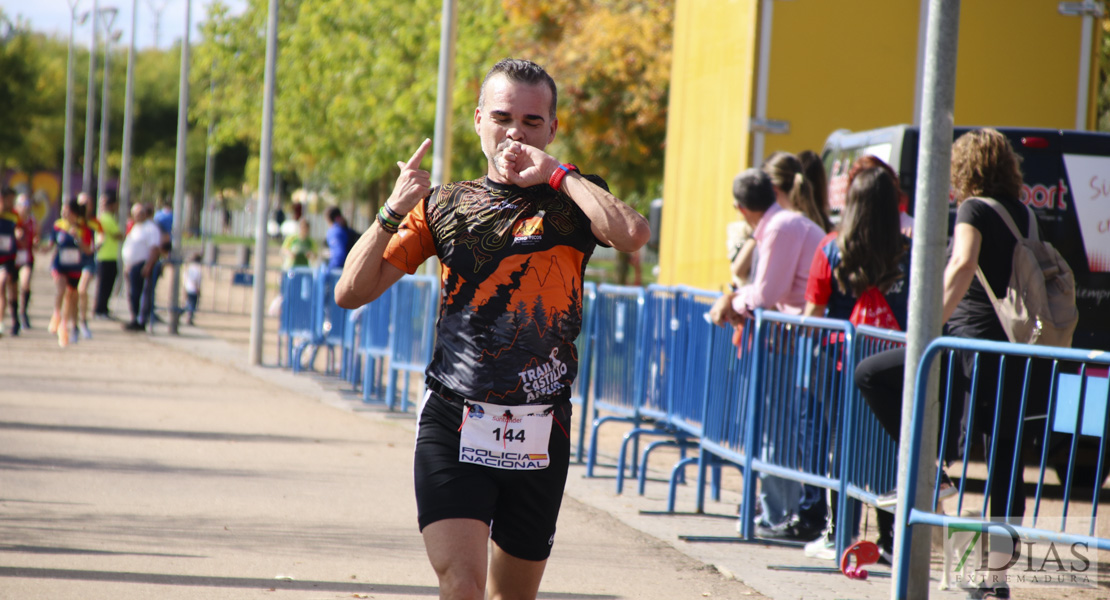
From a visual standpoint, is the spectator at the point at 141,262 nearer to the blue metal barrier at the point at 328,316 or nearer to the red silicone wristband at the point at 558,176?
the blue metal barrier at the point at 328,316

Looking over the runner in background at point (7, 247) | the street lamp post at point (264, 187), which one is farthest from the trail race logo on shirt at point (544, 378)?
the runner in background at point (7, 247)

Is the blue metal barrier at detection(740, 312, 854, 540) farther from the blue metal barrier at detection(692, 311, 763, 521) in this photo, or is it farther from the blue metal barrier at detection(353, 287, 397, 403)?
the blue metal barrier at detection(353, 287, 397, 403)

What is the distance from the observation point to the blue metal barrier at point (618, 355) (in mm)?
8531

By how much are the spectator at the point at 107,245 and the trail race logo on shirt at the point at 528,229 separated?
16516 mm

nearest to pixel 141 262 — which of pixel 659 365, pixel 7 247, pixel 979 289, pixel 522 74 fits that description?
pixel 7 247

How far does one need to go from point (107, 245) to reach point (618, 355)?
493 inches

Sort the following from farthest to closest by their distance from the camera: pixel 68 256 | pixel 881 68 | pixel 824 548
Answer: pixel 68 256, pixel 881 68, pixel 824 548

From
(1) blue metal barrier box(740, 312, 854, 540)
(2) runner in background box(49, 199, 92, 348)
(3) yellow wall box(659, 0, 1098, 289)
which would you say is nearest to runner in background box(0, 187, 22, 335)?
(2) runner in background box(49, 199, 92, 348)

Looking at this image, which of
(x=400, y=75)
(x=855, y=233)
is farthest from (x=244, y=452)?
(x=400, y=75)

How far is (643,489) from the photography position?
8391mm

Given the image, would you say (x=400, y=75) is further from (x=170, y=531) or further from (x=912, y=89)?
(x=170, y=531)

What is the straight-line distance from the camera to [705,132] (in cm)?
1177

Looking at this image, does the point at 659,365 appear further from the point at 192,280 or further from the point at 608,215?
the point at 192,280

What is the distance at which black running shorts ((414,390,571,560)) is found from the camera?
11.4 ft
